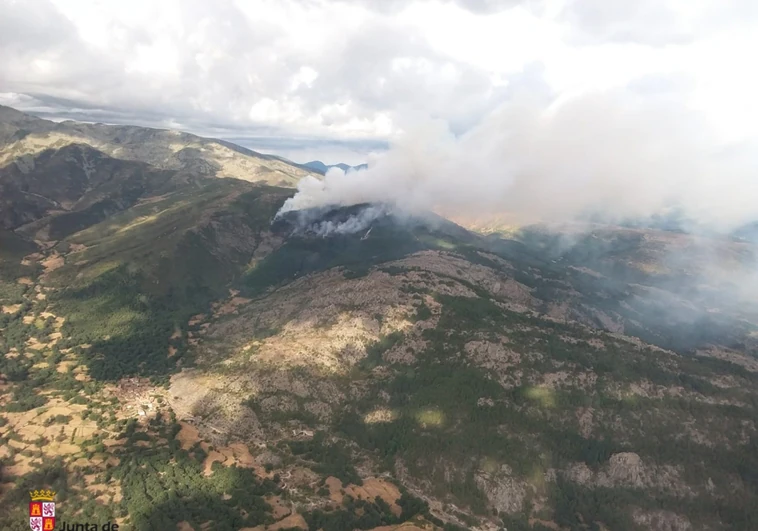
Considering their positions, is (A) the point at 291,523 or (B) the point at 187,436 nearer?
(A) the point at 291,523

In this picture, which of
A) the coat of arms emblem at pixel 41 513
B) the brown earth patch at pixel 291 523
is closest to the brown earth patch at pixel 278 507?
the brown earth patch at pixel 291 523

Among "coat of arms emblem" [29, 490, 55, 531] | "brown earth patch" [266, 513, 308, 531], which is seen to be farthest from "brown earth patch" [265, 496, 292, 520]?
"coat of arms emblem" [29, 490, 55, 531]

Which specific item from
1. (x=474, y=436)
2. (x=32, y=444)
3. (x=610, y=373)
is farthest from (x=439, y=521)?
(x=32, y=444)

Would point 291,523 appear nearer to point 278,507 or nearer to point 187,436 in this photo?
point 278,507

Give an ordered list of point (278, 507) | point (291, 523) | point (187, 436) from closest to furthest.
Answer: point (291, 523) < point (278, 507) < point (187, 436)

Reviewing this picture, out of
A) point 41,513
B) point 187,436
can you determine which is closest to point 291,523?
point 187,436

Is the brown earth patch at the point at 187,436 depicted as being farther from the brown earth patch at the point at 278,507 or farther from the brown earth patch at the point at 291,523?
the brown earth patch at the point at 291,523

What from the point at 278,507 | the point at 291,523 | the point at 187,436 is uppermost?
the point at 291,523

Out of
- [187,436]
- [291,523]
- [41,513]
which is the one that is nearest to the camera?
[41,513]
